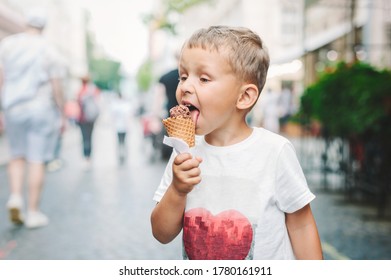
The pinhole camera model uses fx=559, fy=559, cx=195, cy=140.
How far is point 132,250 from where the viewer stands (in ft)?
11.4

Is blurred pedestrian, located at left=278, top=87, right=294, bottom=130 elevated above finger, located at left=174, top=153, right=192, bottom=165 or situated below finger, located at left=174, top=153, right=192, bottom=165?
above

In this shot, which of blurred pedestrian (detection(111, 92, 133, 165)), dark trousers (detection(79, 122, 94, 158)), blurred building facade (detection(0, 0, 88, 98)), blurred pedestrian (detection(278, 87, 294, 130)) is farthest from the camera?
blurred pedestrian (detection(278, 87, 294, 130))

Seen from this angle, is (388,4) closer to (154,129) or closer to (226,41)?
(154,129)

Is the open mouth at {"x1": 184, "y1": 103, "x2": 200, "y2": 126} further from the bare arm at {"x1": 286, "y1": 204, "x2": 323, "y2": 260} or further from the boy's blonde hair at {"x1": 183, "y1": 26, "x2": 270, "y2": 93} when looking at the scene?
the bare arm at {"x1": 286, "y1": 204, "x2": 323, "y2": 260}

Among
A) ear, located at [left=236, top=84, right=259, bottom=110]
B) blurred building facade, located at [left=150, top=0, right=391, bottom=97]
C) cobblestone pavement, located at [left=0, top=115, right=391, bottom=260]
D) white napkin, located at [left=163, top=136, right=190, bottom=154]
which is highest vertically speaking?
blurred building facade, located at [left=150, top=0, right=391, bottom=97]

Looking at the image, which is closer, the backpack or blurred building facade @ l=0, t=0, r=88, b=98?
blurred building facade @ l=0, t=0, r=88, b=98

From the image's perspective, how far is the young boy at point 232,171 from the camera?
1.29m

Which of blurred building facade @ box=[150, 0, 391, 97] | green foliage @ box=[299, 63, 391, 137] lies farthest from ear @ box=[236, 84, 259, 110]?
green foliage @ box=[299, 63, 391, 137]

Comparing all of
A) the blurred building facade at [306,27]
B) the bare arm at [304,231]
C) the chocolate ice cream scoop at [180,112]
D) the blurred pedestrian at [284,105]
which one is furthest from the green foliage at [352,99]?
the blurred pedestrian at [284,105]

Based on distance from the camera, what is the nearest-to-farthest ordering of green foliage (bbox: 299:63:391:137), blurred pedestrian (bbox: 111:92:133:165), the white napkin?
the white napkin, green foliage (bbox: 299:63:391:137), blurred pedestrian (bbox: 111:92:133:165)

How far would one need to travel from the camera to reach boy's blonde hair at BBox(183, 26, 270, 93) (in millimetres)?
1293

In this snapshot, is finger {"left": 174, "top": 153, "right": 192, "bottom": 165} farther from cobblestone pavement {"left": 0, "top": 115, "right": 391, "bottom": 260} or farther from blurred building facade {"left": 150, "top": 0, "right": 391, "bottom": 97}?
cobblestone pavement {"left": 0, "top": 115, "right": 391, "bottom": 260}

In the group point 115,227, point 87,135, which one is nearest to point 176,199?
point 115,227

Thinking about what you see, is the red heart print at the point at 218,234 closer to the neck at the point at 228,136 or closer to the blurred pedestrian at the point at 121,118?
the neck at the point at 228,136
